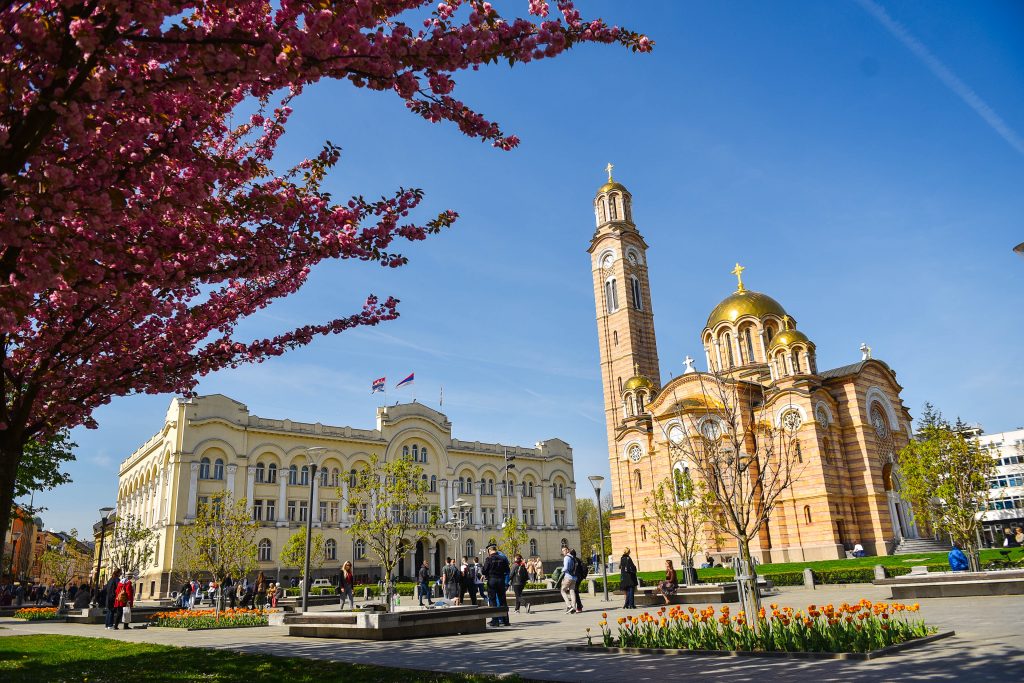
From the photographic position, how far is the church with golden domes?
42.4 m

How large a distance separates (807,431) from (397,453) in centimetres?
3216

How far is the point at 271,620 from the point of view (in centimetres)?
1975

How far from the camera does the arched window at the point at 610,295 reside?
189ft

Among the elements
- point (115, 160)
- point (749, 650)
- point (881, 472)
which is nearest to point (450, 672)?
point (749, 650)

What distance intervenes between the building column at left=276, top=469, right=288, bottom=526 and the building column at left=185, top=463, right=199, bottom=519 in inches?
229

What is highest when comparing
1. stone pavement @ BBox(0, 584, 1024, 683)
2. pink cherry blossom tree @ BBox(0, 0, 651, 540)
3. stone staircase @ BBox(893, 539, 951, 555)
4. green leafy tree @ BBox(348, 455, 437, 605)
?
pink cherry blossom tree @ BBox(0, 0, 651, 540)

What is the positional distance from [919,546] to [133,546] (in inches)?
1936

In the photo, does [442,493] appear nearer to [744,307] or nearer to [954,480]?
[744,307]

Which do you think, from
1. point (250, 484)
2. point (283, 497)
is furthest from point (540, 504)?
point (250, 484)

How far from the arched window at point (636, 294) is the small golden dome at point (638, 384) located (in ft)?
22.4

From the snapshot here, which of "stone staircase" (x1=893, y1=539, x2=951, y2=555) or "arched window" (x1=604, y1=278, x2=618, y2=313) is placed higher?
"arched window" (x1=604, y1=278, x2=618, y2=313)

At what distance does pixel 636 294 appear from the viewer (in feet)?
190

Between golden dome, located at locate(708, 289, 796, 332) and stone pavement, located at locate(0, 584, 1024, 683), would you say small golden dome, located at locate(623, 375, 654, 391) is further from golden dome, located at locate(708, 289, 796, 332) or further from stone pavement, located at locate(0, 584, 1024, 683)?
stone pavement, located at locate(0, 584, 1024, 683)

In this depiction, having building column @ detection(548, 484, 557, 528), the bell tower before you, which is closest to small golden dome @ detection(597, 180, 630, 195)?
the bell tower
